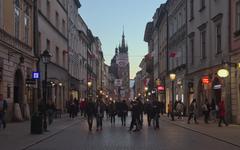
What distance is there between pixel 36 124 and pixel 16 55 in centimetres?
1172

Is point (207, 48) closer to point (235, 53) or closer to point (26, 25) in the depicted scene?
point (235, 53)

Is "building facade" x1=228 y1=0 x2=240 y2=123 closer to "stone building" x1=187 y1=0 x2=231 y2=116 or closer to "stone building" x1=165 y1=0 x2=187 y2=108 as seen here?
"stone building" x1=187 y1=0 x2=231 y2=116

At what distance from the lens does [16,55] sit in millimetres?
35750

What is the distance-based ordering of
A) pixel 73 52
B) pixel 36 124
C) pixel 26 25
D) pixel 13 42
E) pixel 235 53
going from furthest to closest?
pixel 73 52 → pixel 26 25 → pixel 13 42 → pixel 235 53 → pixel 36 124

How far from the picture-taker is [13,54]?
114ft

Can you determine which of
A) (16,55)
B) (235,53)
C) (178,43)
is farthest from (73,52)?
(235,53)

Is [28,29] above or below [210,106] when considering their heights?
above

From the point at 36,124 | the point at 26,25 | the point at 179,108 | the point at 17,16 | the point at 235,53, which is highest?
the point at 17,16

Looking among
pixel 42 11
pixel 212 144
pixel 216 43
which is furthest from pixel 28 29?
pixel 212 144

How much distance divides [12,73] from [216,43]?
1379cm

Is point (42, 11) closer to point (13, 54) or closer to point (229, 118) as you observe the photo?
point (13, 54)

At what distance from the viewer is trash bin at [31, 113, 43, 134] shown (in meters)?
24.8

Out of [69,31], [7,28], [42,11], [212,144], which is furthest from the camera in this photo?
[69,31]

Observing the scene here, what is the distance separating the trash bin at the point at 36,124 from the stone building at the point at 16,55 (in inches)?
293
